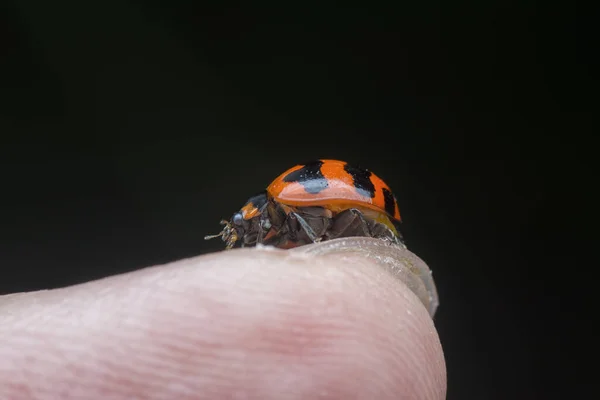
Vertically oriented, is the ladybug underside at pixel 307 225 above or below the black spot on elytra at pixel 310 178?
below

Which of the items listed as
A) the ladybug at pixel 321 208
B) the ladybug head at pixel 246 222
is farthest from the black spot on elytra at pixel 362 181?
the ladybug head at pixel 246 222

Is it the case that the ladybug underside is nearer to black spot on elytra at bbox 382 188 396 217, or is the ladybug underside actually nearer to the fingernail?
black spot on elytra at bbox 382 188 396 217

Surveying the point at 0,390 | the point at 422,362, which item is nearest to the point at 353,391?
the point at 422,362

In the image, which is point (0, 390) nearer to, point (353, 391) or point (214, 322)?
point (214, 322)

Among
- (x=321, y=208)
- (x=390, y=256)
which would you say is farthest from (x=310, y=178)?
(x=390, y=256)

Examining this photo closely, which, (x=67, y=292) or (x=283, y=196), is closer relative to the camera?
(x=67, y=292)

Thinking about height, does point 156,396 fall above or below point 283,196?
below

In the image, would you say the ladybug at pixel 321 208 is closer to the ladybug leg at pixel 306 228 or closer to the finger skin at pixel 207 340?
the ladybug leg at pixel 306 228
